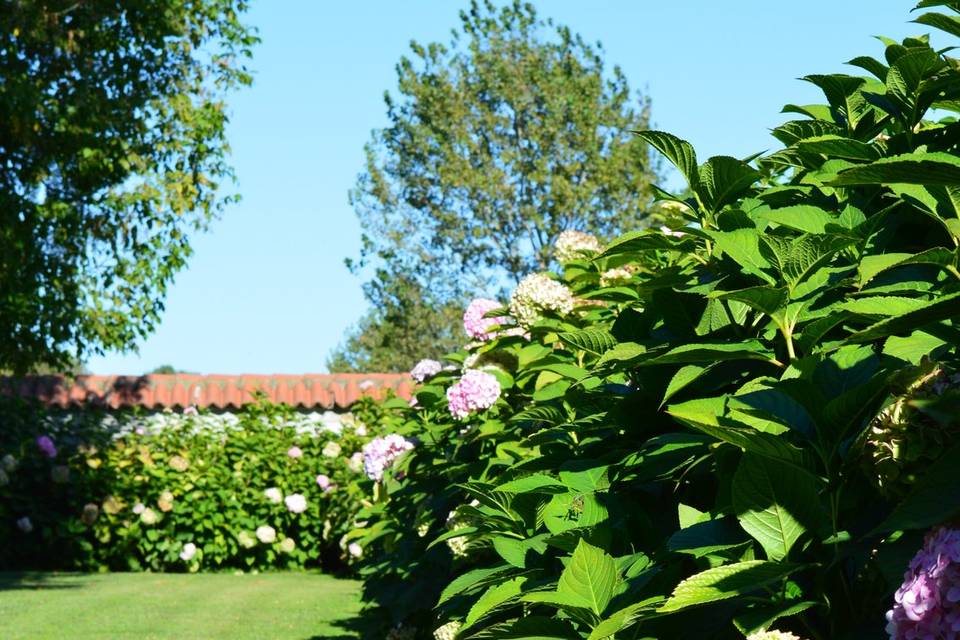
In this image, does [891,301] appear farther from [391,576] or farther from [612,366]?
[391,576]

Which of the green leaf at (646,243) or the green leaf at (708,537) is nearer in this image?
the green leaf at (708,537)

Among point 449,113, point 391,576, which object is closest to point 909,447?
point 391,576

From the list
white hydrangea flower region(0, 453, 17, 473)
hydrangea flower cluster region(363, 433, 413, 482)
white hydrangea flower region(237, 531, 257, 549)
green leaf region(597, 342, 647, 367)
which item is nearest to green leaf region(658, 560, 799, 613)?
green leaf region(597, 342, 647, 367)

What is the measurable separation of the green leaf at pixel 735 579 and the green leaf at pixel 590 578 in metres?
0.31

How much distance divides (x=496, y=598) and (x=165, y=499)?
11.3 m

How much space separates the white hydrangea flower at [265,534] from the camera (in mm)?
12523

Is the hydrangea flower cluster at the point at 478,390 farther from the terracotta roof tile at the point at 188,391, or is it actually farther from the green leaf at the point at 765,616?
the terracotta roof tile at the point at 188,391

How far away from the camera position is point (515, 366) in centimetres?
389

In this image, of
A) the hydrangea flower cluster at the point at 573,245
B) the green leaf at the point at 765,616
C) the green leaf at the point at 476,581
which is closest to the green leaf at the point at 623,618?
the green leaf at the point at 765,616

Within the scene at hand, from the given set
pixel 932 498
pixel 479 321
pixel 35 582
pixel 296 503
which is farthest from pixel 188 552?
pixel 932 498

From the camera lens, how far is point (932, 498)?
3.72 ft

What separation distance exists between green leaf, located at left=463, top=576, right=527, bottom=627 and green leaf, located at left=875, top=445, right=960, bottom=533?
92cm

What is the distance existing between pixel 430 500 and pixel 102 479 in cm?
982

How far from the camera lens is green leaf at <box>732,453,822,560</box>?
54.2 inches
